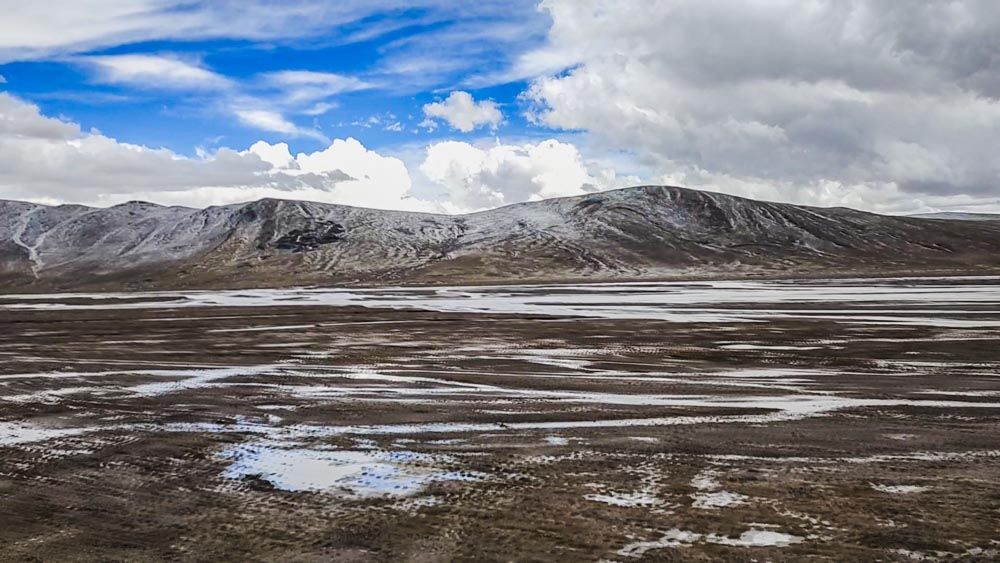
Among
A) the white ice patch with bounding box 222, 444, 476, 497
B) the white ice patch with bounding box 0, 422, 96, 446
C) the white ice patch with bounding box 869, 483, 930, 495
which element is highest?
the white ice patch with bounding box 869, 483, 930, 495

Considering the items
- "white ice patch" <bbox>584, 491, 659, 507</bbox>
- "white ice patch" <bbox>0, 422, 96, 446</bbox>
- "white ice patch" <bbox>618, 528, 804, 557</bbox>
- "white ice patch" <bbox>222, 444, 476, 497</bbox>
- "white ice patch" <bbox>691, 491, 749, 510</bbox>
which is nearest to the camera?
"white ice patch" <bbox>618, 528, 804, 557</bbox>

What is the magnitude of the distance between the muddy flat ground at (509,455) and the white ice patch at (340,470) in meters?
0.06

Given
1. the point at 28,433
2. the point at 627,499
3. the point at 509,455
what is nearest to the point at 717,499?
the point at 627,499

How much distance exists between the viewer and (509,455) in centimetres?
1284

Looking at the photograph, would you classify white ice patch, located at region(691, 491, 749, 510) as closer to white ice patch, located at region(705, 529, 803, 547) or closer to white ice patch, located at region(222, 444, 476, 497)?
white ice patch, located at region(705, 529, 803, 547)

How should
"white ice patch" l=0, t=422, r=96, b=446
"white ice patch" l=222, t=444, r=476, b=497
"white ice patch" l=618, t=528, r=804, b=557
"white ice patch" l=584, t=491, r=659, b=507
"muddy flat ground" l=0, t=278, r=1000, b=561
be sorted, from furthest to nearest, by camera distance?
"white ice patch" l=0, t=422, r=96, b=446 < "white ice patch" l=222, t=444, r=476, b=497 < "white ice patch" l=584, t=491, r=659, b=507 < "muddy flat ground" l=0, t=278, r=1000, b=561 < "white ice patch" l=618, t=528, r=804, b=557

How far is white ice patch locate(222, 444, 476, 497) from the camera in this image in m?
11.2

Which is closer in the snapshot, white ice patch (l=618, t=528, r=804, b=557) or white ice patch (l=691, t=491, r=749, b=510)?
white ice patch (l=618, t=528, r=804, b=557)

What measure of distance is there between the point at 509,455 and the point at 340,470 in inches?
114

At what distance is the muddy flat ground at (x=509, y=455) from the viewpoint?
896 cm

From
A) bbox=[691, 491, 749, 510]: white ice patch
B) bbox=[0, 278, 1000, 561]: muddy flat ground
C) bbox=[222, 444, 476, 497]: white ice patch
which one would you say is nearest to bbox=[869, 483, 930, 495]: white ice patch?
bbox=[0, 278, 1000, 561]: muddy flat ground

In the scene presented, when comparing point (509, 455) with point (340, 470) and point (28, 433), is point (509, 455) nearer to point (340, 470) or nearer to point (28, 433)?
point (340, 470)

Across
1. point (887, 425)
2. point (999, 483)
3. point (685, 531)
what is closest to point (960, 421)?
point (887, 425)

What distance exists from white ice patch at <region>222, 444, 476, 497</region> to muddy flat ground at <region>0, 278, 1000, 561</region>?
6cm
